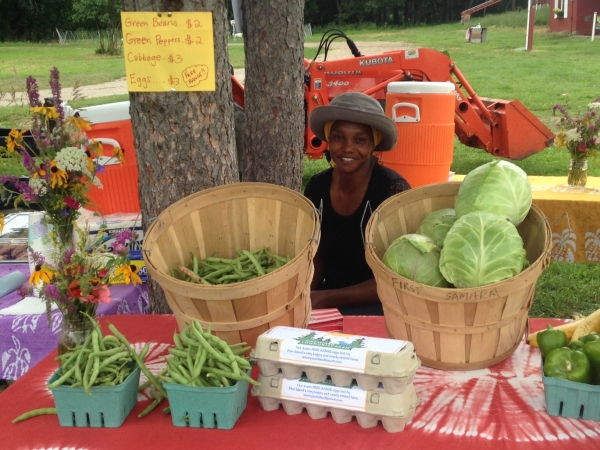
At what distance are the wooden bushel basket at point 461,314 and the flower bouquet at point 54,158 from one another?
1.06 m

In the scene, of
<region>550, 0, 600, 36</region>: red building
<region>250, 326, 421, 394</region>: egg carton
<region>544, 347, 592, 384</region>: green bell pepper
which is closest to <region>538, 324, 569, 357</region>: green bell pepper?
<region>544, 347, 592, 384</region>: green bell pepper

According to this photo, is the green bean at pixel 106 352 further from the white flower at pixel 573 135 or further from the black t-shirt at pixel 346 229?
the white flower at pixel 573 135

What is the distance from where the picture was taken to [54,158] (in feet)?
6.66

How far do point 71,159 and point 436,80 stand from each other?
6026 mm

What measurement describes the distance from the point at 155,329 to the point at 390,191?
1512 mm

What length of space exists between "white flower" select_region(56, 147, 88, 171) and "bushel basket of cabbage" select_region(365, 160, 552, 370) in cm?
104

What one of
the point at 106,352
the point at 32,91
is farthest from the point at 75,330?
the point at 32,91

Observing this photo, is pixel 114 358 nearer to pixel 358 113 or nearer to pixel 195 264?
pixel 195 264

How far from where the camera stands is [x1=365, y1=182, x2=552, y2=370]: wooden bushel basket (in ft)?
5.96

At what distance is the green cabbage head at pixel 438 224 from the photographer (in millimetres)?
2186

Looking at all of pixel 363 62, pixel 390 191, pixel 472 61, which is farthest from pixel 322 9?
pixel 390 191

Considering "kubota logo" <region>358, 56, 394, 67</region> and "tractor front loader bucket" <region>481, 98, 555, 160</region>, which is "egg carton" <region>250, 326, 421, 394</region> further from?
"tractor front loader bucket" <region>481, 98, 555, 160</region>

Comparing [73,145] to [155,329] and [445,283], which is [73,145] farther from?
[445,283]

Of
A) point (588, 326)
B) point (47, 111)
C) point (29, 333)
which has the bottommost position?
point (29, 333)
